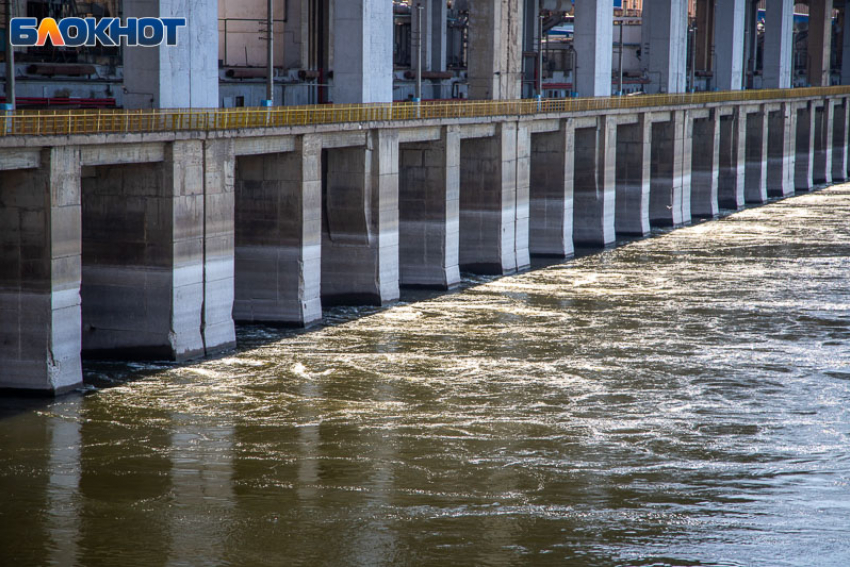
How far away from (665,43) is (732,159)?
33.1ft

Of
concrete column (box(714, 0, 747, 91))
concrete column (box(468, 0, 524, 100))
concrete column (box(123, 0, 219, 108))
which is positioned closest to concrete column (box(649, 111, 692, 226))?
concrete column (box(714, 0, 747, 91))

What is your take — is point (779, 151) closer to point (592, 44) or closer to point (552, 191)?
point (592, 44)

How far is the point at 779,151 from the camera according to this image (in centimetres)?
8131

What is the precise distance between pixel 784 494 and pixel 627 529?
3319mm

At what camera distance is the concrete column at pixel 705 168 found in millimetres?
70000

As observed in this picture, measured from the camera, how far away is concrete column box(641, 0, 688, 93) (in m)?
66.9

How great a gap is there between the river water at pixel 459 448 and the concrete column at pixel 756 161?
39.7m

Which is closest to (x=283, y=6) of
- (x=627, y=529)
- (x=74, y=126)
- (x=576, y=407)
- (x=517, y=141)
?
(x=517, y=141)

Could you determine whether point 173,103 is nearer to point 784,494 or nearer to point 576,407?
point 576,407

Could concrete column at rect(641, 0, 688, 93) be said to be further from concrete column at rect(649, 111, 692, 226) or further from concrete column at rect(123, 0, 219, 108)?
concrete column at rect(123, 0, 219, 108)

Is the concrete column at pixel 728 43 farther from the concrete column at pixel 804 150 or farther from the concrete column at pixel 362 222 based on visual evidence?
the concrete column at pixel 362 222

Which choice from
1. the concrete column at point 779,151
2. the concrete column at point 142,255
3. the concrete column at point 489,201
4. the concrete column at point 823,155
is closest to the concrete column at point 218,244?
the concrete column at point 142,255

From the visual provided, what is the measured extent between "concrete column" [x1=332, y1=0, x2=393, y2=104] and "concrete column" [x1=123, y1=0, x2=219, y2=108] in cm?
793
